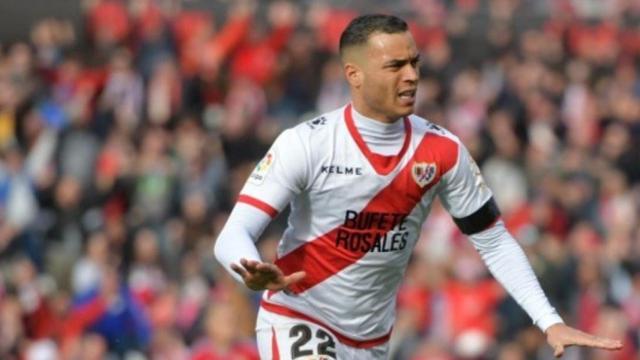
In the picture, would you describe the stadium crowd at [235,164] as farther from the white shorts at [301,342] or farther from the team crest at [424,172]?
the team crest at [424,172]

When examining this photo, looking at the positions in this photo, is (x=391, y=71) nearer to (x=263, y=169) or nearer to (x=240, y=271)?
(x=263, y=169)

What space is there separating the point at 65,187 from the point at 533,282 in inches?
391

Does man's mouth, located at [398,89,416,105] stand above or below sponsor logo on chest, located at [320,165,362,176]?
above

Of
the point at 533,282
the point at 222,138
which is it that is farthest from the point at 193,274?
the point at 533,282

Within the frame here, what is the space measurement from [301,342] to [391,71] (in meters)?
1.35

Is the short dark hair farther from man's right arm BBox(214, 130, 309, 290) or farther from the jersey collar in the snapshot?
man's right arm BBox(214, 130, 309, 290)

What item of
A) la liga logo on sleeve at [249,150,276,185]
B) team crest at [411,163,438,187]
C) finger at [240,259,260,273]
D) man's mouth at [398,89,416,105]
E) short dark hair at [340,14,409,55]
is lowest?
finger at [240,259,260,273]

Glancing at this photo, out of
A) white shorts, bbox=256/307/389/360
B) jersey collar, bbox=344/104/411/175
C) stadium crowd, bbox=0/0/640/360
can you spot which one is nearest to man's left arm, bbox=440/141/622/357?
jersey collar, bbox=344/104/411/175

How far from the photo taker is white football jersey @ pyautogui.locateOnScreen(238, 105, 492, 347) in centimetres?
906

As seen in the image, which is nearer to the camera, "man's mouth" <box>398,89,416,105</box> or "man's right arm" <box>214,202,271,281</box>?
"man's right arm" <box>214,202,271,281</box>

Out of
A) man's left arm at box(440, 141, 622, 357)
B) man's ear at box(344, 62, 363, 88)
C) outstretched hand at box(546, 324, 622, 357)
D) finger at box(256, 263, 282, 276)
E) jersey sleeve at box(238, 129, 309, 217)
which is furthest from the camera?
man's left arm at box(440, 141, 622, 357)

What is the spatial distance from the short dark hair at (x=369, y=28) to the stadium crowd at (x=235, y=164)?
584 cm

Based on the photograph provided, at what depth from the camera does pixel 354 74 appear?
361 inches

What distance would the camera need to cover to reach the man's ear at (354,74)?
30.0ft
